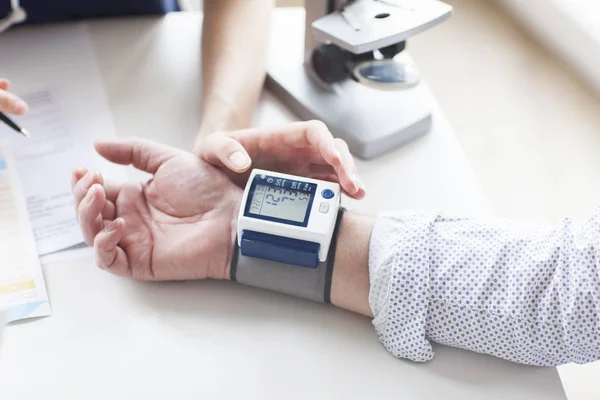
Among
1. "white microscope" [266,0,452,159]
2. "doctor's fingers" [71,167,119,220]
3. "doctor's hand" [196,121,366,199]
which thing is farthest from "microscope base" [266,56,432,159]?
"doctor's fingers" [71,167,119,220]

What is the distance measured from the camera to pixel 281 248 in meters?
0.75

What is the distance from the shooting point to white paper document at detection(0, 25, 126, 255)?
865mm

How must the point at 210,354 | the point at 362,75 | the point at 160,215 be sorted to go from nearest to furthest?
1. the point at 210,354
2. the point at 160,215
3. the point at 362,75

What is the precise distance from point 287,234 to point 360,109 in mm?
324

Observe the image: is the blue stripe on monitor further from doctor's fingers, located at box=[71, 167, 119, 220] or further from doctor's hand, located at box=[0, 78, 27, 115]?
doctor's hand, located at box=[0, 78, 27, 115]

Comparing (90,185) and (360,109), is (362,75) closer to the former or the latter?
(360,109)

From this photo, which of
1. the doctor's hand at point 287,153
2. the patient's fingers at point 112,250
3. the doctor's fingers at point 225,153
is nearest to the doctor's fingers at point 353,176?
the doctor's hand at point 287,153

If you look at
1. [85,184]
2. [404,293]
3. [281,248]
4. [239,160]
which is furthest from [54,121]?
[404,293]

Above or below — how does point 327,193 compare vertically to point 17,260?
above

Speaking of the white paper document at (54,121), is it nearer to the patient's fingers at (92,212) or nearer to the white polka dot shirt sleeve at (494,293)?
the patient's fingers at (92,212)

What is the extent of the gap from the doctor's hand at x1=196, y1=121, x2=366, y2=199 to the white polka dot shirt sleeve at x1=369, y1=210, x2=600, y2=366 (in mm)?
112

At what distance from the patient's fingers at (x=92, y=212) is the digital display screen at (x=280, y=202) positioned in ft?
0.61

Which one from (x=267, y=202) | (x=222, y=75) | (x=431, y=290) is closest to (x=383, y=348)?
(x=431, y=290)

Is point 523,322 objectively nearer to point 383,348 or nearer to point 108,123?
point 383,348
